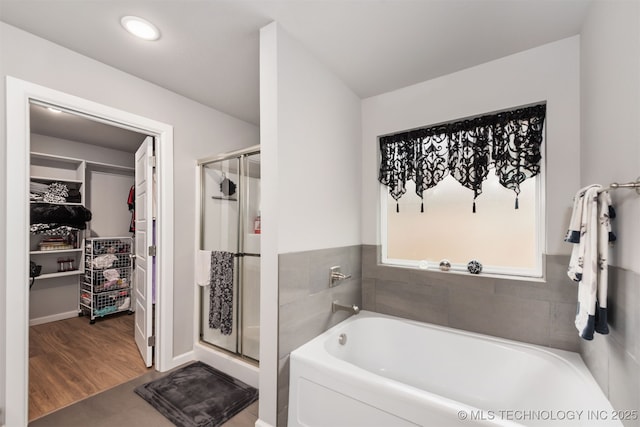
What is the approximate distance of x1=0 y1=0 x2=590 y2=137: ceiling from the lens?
150 centimetres

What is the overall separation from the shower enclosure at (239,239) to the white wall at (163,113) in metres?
0.19

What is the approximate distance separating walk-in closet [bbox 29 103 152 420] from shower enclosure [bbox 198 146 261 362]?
1.06m

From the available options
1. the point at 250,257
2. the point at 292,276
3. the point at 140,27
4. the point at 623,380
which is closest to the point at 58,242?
the point at 250,257

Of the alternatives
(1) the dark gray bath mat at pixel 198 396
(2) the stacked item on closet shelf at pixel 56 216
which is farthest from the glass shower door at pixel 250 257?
(2) the stacked item on closet shelf at pixel 56 216

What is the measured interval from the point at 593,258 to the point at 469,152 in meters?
1.12

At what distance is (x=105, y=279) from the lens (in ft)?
12.3

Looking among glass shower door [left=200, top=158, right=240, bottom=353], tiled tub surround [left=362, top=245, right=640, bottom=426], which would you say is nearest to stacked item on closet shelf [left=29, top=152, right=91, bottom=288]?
glass shower door [left=200, top=158, right=240, bottom=353]

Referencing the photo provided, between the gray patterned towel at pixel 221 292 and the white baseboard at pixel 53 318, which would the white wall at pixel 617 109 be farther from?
the white baseboard at pixel 53 318

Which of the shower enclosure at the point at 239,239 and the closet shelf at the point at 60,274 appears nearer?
the shower enclosure at the point at 239,239

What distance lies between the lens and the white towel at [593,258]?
1159mm

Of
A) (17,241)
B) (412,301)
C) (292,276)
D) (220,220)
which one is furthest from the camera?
(220,220)

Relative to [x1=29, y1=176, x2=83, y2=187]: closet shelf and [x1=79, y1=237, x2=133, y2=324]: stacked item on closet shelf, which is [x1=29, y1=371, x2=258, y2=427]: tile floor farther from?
[x1=29, y1=176, x2=83, y2=187]: closet shelf

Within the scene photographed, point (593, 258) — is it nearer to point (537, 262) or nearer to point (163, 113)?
point (537, 262)

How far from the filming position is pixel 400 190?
7.91ft
